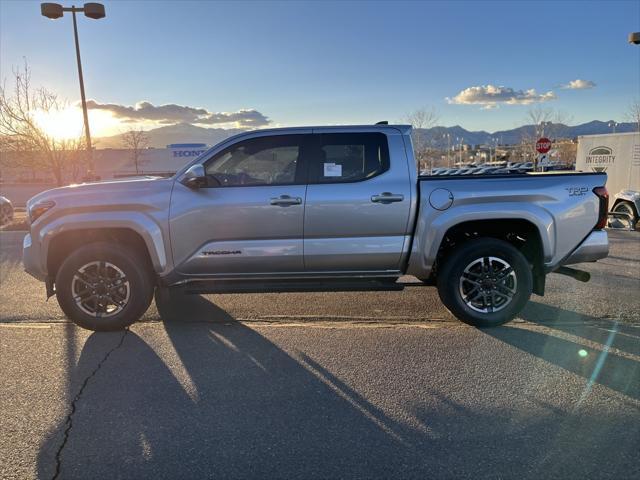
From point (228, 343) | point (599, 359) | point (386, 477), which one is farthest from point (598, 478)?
point (228, 343)

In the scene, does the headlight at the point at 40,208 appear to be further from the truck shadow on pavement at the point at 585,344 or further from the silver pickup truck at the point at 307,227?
the truck shadow on pavement at the point at 585,344

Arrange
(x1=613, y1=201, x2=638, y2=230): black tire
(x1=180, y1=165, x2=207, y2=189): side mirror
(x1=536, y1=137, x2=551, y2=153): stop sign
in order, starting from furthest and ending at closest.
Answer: (x1=536, y1=137, x2=551, y2=153): stop sign
(x1=613, y1=201, x2=638, y2=230): black tire
(x1=180, y1=165, x2=207, y2=189): side mirror

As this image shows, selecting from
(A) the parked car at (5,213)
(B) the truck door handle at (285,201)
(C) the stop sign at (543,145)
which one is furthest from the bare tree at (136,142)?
(B) the truck door handle at (285,201)

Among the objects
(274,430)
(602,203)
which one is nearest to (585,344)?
(602,203)

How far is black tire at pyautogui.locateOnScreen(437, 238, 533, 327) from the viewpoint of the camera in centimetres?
443

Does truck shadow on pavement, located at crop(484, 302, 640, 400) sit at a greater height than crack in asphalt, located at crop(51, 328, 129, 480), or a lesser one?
lesser

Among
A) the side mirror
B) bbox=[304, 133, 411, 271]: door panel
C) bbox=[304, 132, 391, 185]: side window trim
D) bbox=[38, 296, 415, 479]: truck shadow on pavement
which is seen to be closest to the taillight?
bbox=[304, 133, 411, 271]: door panel

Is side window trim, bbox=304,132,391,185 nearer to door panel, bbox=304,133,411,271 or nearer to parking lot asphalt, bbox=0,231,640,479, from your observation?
door panel, bbox=304,133,411,271

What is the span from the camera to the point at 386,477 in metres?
2.40

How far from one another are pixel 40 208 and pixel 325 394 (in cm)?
337

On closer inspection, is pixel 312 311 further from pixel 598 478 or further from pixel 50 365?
pixel 598 478

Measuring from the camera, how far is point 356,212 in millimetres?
4332

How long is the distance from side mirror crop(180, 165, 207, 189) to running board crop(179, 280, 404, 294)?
98cm

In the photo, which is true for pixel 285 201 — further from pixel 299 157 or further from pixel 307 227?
pixel 299 157
